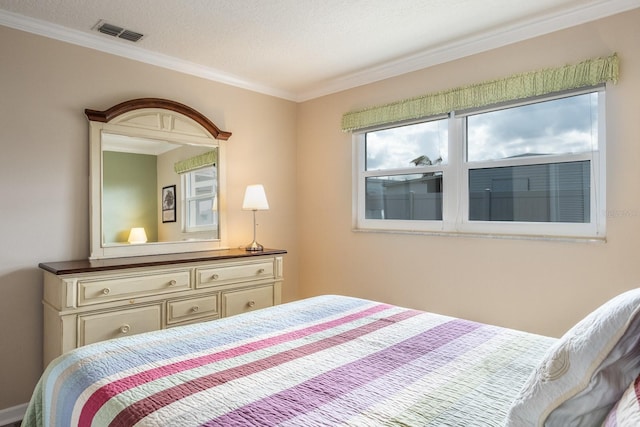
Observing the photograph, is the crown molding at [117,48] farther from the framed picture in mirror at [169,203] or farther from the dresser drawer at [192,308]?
the dresser drawer at [192,308]

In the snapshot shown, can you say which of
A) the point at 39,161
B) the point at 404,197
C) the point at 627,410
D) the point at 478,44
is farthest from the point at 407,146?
the point at 627,410

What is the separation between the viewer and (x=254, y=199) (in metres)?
3.39

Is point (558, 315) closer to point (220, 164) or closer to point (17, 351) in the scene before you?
point (220, 164)

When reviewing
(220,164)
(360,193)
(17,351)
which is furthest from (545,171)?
(17,351)

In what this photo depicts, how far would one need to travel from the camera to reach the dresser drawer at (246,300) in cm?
296

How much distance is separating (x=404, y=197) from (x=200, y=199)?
5.66 ft

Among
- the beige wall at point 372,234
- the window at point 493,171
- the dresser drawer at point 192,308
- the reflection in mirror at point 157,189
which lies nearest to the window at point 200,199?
the reflection in mirror at point 157,189

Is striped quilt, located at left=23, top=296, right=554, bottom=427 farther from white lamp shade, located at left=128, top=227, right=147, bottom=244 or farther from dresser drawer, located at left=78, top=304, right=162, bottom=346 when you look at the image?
white lamp shade, located at left=128, top=227, right=147, bottom=244

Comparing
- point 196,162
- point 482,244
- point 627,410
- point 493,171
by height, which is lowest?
point 627,410

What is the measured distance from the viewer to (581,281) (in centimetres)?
242

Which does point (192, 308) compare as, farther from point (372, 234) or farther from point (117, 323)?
point (372, 234)

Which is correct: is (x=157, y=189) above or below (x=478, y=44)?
below

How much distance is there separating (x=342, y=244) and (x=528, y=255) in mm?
1612

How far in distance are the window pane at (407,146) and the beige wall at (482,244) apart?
23 cm
